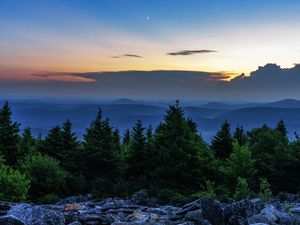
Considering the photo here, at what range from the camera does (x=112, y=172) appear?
1576 inches

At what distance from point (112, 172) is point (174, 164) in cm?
701

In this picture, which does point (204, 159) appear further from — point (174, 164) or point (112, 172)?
point (112, 172)

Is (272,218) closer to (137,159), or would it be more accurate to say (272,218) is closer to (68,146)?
(137,159)

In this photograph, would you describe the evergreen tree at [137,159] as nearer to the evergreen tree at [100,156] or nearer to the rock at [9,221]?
the evergreen tree at [100,156]

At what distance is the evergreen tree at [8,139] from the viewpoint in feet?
142

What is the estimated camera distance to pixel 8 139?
4400cm

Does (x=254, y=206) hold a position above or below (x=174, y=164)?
above

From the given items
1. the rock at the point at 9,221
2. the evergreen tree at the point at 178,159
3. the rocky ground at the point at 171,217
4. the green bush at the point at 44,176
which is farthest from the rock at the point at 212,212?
the evergreen tree at the point at 178,159

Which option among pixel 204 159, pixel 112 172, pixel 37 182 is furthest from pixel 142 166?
pixel 37 182

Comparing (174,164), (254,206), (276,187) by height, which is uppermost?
(254,206)

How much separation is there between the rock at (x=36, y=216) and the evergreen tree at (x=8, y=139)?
32995mm

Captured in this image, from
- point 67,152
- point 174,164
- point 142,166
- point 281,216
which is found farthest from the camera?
point 67,152

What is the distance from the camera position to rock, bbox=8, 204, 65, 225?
1156 cm

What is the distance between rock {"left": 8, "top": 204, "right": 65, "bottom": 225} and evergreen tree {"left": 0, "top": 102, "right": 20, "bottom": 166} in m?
33.0
